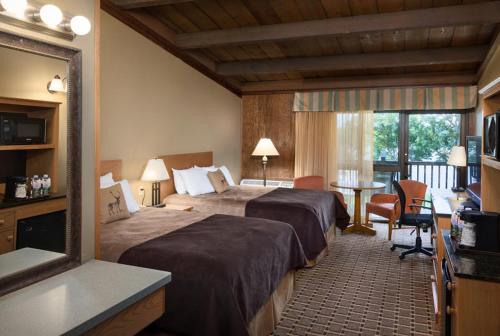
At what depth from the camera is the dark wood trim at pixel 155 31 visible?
13.4 feet

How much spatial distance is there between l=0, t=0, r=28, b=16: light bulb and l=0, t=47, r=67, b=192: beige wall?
15 centimetres

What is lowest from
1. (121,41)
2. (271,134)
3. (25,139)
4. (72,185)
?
(72,185)

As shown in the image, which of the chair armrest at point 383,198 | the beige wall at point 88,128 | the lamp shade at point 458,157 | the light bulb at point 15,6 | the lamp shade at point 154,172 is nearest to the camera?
the light bulb at point 15,6

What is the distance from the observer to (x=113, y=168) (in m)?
4.12

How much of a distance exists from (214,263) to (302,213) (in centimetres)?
210

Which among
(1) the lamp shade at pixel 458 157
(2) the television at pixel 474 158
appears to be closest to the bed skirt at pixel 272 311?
(2) the television at pixel 474 158

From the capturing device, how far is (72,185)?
5.81 ft

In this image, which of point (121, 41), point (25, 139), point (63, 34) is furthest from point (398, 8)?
point (25, 139)

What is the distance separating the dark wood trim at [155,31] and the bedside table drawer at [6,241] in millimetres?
3024

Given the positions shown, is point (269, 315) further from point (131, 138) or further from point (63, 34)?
point (131, 138)

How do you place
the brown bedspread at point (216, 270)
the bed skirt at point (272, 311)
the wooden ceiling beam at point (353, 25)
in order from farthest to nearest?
the wooden ceiling beam at point (353, 25), the bed skirt at point (272, 311), the brown bedspread at point (216, 270)

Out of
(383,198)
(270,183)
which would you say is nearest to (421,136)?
(383,198)

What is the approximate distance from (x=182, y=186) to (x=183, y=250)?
2666 millimetres

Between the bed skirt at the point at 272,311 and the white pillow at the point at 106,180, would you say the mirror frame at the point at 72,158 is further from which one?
the white pillow at the point at 106,180
